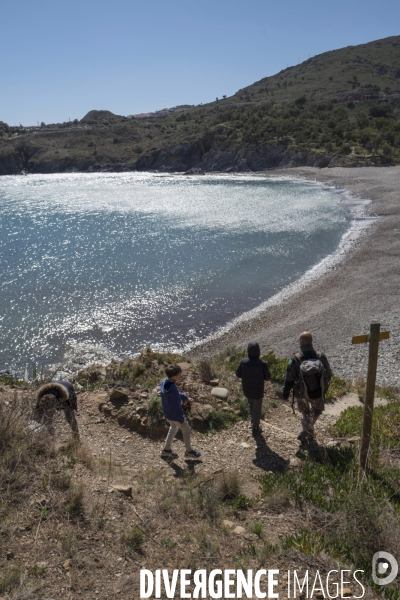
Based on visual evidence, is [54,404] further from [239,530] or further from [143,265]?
[143,265]

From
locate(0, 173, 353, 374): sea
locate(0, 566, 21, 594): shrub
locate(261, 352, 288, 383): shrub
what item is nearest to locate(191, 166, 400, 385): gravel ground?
locate(0, 173, 353, 374): sea

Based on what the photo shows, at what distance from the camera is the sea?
17891 millimetres

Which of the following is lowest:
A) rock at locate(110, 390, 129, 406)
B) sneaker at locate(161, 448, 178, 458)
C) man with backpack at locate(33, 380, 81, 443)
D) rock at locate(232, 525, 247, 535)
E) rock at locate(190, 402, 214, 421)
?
sneaker at locate(161, 448, 178, 458)

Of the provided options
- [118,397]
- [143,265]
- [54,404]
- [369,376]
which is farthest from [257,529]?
[143,265]

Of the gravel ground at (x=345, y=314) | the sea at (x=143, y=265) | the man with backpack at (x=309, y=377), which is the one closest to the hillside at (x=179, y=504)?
the man with backpack at (x=309, y=377)

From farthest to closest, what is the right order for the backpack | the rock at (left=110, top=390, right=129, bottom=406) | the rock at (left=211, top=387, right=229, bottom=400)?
the rock at (left=211, top=387, right=229, bottom=400), the rock at (left=110, top=390, right=129, bottom=406), the backpack

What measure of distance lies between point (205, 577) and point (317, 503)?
1.76 metres

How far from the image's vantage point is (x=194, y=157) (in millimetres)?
95875

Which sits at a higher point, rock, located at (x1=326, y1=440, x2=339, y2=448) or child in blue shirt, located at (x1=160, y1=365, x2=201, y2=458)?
child in blue shirt, located at (x1=160, y1=365, x2=201, y2=458)

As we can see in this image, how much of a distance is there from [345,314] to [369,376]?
1198 cm

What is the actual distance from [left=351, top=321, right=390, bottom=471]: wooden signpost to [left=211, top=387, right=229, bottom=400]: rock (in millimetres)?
3308

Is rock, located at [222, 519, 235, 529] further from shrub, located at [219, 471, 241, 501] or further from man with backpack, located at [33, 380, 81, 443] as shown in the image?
man with backpack, located at [33, 380, 81, 443]

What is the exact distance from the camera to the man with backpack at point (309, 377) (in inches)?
267

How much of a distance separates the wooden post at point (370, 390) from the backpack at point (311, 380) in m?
0.95
